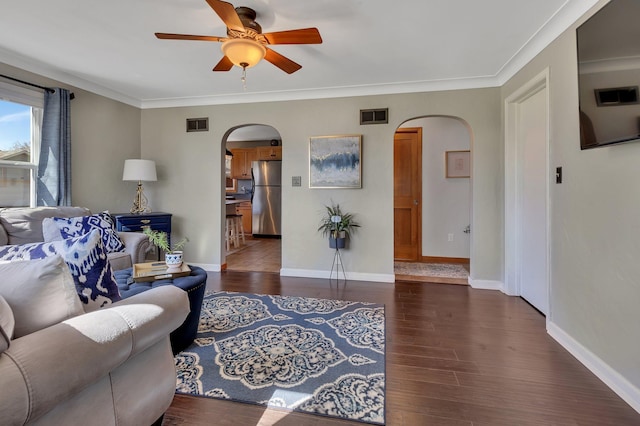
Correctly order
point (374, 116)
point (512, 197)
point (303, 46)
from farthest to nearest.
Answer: point (374, 116) → point (512, 197) → point (303, 46)

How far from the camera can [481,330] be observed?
8.36ft

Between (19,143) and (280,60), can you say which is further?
(19,143)

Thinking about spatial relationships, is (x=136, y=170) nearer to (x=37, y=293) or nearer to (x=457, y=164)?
(x=37, y=293)

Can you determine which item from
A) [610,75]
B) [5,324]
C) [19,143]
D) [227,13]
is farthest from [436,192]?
[19,143]

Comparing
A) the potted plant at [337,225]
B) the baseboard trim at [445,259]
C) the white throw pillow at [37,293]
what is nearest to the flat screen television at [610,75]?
the potted plant at [337,225]

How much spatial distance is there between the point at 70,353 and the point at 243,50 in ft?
6.76

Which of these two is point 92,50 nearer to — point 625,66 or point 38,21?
point 38,21

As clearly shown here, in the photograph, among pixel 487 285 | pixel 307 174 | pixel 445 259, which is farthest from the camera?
pixel 445 259

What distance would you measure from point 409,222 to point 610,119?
3.48 m

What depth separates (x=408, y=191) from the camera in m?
5.09

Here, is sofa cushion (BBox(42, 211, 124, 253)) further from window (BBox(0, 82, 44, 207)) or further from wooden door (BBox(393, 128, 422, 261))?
wooden door (BBox(393, 128, 422, 261))

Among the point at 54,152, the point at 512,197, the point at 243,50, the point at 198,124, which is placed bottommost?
the point at 512,197

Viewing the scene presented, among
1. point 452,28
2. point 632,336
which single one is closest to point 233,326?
point 632,336

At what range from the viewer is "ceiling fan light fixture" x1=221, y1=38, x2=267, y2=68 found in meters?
2.18
